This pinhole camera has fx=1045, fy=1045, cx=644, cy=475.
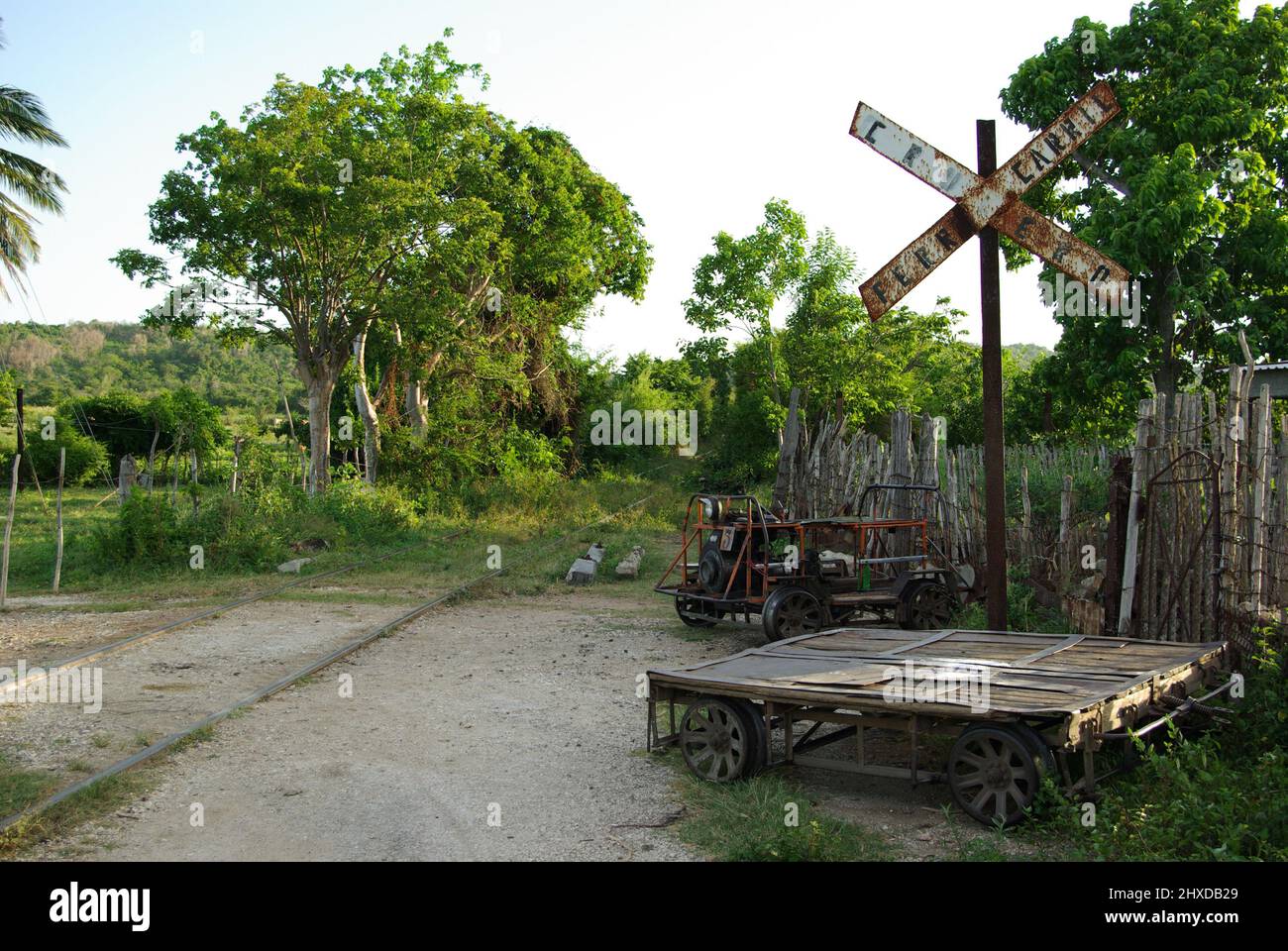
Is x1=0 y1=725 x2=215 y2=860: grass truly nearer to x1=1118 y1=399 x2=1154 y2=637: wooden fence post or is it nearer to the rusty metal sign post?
the rusty metal sign post

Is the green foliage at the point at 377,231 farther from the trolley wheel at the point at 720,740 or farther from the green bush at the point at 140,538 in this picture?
the trolley wheel at the point at 720,740

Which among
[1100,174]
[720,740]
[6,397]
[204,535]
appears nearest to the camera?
[720,740]

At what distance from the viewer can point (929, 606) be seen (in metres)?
11.4

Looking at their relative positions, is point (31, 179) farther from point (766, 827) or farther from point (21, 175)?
point (766, 827)

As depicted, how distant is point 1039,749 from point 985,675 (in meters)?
0.86

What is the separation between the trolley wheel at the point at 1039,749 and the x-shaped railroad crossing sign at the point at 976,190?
2884 millimetres

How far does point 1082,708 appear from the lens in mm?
5309

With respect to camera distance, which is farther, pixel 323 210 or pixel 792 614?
pixel 323 210

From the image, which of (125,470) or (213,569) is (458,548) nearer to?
(213,569)

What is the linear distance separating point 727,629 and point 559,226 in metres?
17.1

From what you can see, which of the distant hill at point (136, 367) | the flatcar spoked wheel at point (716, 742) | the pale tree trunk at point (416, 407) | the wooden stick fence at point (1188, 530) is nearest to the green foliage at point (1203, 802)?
the wooden stick fence at point (1188, 530)

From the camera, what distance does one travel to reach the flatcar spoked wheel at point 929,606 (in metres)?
11.2

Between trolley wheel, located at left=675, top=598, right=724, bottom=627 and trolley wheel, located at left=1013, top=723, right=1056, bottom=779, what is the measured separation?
6732mm

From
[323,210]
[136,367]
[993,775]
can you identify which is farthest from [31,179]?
[136,367]
